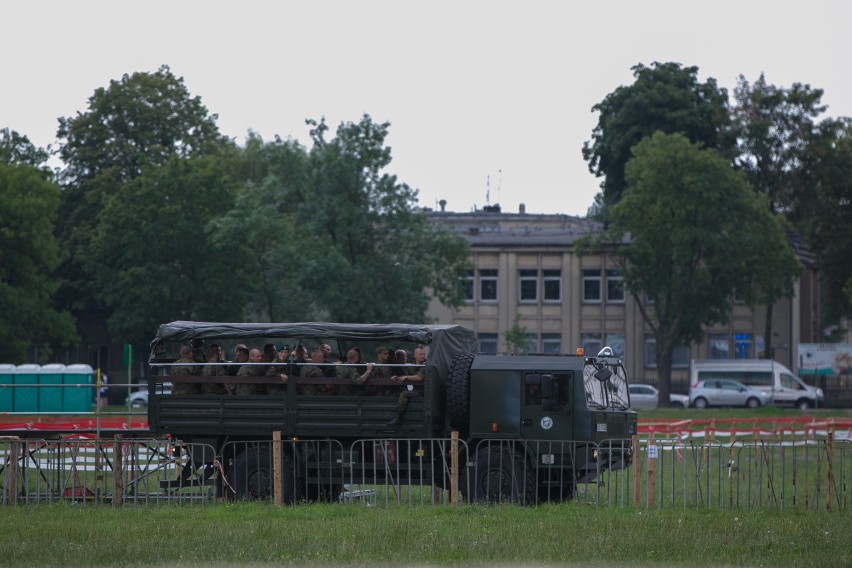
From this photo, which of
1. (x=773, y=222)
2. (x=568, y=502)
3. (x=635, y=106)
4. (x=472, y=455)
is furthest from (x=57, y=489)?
(x=635, y=106)

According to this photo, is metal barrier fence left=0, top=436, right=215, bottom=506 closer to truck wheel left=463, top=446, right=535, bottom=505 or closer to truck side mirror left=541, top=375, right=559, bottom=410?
truck wheel left=463, top=446, right=535, bottom=505

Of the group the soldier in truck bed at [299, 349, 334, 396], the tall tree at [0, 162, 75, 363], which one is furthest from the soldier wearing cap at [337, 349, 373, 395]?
the tall tree at [0, 162, 75, 363]

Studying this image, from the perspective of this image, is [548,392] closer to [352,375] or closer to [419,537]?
[352,375]

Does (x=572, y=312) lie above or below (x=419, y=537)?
above

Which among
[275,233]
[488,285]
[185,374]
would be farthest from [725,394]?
[185,374]

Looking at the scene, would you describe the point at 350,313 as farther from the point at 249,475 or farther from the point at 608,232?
the point at 249,475

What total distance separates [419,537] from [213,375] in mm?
6839

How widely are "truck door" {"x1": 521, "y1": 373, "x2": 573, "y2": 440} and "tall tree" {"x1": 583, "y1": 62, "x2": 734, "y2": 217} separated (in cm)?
5587

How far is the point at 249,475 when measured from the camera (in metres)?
21.4

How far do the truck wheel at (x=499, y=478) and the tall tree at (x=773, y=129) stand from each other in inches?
2208

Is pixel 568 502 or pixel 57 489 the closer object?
pixel 568 502

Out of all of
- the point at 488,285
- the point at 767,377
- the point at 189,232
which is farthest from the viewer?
the point at 488,285

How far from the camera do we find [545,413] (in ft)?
69.4

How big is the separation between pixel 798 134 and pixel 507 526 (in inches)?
2458
